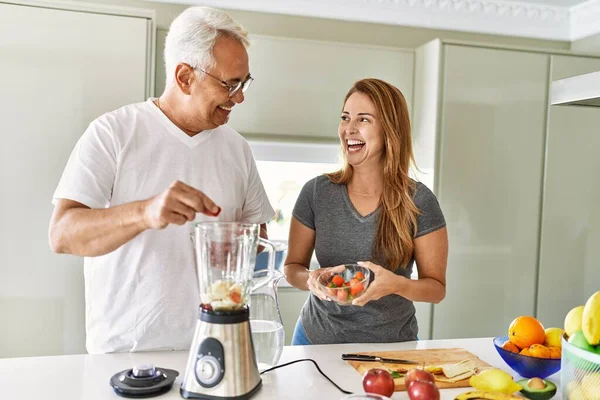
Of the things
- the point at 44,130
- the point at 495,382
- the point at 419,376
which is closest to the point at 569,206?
the point at 495,382

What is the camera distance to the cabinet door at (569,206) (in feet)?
9.82

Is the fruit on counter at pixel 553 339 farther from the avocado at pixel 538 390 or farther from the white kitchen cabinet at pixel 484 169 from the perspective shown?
the white kitchen cabinet at pixel 484 169

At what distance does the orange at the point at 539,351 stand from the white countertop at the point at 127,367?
91 mm

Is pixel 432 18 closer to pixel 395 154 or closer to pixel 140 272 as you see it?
pixel 395 154

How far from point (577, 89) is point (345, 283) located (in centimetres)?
71

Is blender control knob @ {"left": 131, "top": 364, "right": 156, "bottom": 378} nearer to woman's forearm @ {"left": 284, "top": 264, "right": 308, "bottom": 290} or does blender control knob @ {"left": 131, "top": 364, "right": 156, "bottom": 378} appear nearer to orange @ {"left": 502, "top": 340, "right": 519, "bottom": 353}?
woman's forearm @ {"left": 284, "top": 264, "right": 308, "bottom": 290}

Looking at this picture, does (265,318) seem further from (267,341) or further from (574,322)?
(574,322)

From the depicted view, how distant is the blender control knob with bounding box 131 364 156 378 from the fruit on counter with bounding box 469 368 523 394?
691mm

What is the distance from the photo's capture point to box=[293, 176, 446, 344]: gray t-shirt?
5.51 ft

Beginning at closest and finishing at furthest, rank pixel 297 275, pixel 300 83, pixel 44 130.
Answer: pixel 297 275, pixel 44 130, pixel 300 83

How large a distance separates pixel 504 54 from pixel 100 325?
2405 millimetres

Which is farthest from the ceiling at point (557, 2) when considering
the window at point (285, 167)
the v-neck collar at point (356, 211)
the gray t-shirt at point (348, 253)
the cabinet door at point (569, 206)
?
the v-neck collar at point (356, 211)

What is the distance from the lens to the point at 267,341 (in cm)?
127

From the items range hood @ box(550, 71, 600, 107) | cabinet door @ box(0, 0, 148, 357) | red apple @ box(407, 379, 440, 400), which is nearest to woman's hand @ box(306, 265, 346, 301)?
red apple @ box(407, 379, 440, 400)
